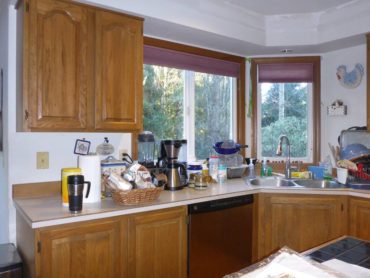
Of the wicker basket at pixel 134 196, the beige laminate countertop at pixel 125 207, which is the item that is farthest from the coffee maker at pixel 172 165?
the wicker basket at pixel 134 196

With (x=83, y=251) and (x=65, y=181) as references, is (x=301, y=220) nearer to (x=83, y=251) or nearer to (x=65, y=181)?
(x=83, y=251)

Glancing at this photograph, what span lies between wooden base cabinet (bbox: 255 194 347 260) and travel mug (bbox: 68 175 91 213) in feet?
4.77

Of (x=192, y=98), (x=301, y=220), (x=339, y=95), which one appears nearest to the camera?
(x=301, y=220)

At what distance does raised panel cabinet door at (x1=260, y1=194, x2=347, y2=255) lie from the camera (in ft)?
8.04

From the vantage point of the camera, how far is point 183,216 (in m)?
2.04

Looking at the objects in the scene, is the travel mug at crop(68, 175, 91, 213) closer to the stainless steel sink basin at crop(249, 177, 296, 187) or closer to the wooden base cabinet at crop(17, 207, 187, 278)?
the wooden base cabinet at crop(17, 207, 187, 278)

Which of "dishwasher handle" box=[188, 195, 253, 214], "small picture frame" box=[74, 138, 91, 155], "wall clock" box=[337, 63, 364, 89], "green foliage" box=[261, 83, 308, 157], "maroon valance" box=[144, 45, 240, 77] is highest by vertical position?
"maroon valance" box=[144, 45, 240, 77]

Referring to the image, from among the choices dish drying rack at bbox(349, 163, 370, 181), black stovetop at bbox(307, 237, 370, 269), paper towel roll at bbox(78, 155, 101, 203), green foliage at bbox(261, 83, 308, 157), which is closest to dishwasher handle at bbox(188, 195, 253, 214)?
paper towel roll at bbox(78, 155, 101, 203)

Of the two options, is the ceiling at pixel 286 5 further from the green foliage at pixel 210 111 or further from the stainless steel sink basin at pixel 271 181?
the stainless steel sink basin at pixel 271 181

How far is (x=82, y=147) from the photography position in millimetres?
2285

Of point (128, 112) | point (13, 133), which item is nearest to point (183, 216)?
point (128, 112)

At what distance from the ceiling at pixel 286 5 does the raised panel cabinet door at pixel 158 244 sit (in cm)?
188

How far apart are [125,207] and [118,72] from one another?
3.04ft

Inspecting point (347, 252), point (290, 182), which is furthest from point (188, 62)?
point (347, 252)
